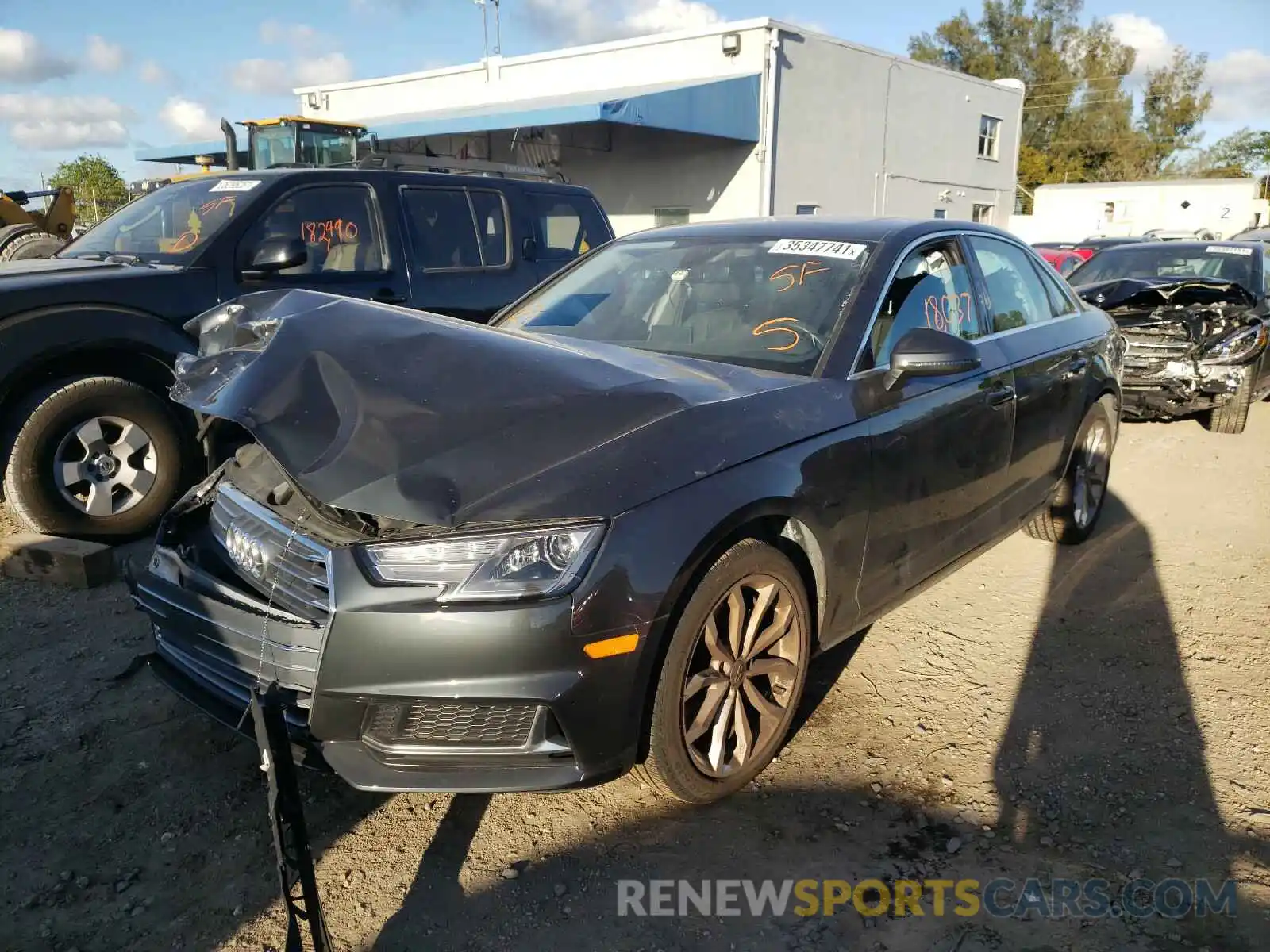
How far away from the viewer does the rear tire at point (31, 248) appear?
29.7 ft

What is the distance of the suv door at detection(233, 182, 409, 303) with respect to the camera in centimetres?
536

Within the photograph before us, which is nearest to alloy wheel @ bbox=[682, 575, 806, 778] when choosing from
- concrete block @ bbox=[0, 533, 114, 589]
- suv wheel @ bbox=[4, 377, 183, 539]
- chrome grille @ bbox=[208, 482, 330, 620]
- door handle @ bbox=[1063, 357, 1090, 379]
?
chrome grille @ bbox=[208, 482, 330, 620]

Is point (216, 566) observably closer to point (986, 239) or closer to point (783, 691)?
point (783, 691)

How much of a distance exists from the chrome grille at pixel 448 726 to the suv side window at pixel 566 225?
4963 mm

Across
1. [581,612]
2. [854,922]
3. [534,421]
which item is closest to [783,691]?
[854,922]

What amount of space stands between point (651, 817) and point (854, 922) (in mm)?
658

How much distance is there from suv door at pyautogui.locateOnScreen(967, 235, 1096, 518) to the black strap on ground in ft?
10.4

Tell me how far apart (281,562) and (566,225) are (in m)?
5.06

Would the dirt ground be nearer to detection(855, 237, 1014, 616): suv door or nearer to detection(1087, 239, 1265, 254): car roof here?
detection(855, 237, 1014, 616): suv door

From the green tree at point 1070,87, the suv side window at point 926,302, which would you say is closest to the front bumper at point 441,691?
the suv side window at point 926,302

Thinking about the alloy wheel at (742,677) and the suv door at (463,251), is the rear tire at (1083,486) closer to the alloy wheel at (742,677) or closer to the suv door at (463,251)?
the alloy wheel at (742,677)

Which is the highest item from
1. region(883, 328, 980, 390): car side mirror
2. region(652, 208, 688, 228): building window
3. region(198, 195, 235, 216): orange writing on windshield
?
region(652, 208, 688, 228): building window

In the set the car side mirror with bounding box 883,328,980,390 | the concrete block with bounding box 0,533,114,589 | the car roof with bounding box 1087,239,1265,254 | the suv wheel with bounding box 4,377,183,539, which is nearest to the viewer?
the car side mirror with bounding box 883,328,980,390

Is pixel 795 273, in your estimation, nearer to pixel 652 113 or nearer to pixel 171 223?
pixel 171 223
